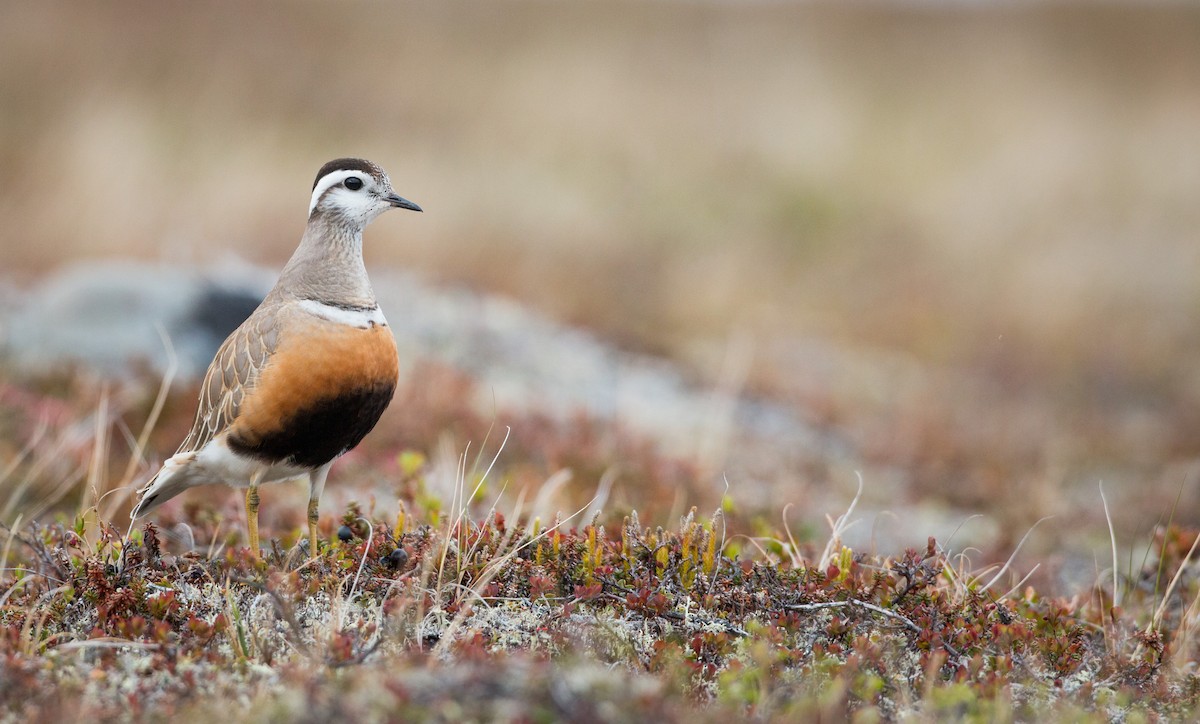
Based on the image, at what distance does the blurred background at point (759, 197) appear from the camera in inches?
389

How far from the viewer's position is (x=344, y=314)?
4.22 metres

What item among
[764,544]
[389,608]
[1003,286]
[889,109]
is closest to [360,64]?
[889,109]

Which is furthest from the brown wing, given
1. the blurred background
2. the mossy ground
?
the blurred background

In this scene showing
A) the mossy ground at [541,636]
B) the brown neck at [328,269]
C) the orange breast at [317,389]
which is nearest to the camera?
the mossy ground at [541,636]

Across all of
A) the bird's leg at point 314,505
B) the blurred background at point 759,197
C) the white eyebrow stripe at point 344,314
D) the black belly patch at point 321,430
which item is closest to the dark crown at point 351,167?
the white eyebrow stripe at point 344,314

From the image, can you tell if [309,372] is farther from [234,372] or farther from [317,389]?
[234,372]

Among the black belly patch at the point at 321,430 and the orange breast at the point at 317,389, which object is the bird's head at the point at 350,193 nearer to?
the orange breast at the point at 317,389

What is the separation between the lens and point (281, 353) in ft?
13.5

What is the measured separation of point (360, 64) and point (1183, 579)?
20.2 meters

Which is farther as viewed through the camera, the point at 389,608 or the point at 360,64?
the point at 360,64

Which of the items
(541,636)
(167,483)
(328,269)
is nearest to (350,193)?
(328,269)

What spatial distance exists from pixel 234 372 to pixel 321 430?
0.50m

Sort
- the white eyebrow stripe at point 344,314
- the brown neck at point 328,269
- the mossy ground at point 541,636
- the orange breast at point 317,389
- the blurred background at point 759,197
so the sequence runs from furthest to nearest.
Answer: the blurred background at point 759,197
the brown neck at point 328,269
the white eyebrow stripe at point 344,314
the orange breast at point 317,389
the mossy ground at point 541,636

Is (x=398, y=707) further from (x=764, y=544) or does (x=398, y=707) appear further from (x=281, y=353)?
(x=764, y=544)
